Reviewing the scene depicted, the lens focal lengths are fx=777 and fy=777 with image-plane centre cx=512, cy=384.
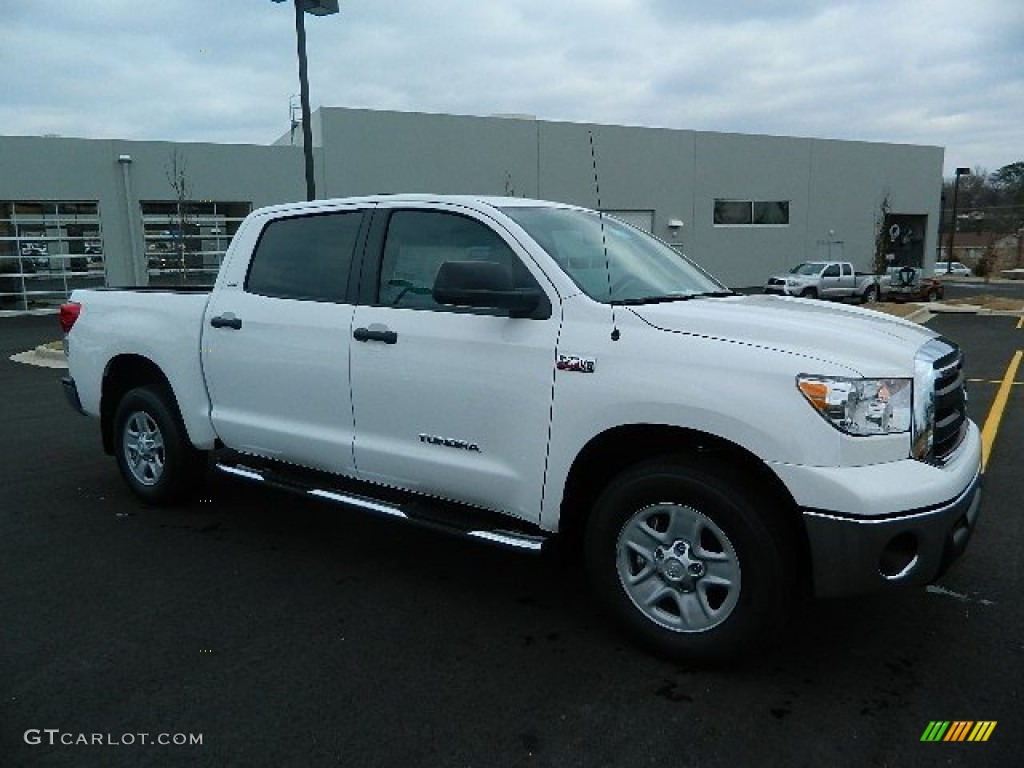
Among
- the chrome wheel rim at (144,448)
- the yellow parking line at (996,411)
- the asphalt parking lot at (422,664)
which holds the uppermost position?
the chrome wheel rim at (144,448)

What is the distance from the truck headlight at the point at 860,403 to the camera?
2.72m

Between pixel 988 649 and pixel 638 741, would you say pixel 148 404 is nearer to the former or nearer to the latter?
pixel 638 741

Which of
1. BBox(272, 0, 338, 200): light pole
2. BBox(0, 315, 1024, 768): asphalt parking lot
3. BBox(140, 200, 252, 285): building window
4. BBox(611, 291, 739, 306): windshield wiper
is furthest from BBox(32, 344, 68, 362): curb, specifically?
BBox(611, 291, 739, 306): windshield wiper

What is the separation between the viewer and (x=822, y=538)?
2756 millimetres

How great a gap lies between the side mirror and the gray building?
1830cm

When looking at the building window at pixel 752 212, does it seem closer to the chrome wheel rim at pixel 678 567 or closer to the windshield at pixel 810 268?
Result: the windshield at pixel 810 268

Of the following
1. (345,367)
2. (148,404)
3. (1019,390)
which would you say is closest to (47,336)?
(148,404)

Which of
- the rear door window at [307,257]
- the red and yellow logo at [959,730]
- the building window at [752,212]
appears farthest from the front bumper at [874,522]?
the building window at [752,212]

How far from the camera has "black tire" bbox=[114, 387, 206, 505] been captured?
197 inches

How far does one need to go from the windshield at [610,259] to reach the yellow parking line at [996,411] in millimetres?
2329

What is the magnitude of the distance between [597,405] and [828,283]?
28.3 metres

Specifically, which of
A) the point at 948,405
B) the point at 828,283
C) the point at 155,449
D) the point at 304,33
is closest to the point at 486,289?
the point at 948,405

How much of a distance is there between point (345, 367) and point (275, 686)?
5.14ft

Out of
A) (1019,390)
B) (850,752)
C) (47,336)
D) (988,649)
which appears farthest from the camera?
(47,336)
